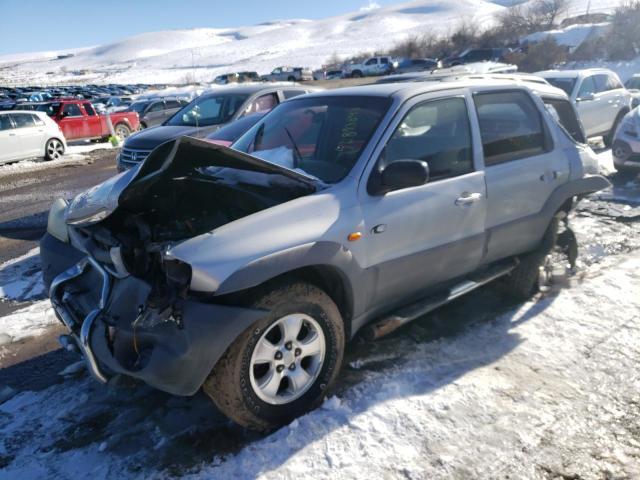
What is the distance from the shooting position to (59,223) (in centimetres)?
362

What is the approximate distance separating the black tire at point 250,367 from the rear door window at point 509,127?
5.86ft

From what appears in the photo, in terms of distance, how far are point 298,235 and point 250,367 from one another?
0.75 metres

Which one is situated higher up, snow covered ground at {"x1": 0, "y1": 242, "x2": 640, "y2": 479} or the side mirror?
the side mirror

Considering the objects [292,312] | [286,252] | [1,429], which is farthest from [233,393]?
[1,429]

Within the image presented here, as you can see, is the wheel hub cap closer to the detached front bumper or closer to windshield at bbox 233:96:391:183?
the detached front bumper

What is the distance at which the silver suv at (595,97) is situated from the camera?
10.7 metres

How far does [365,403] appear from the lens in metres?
3.10

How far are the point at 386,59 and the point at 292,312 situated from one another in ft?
166

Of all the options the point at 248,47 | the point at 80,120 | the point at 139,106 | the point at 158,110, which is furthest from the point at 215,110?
the point at 248,47

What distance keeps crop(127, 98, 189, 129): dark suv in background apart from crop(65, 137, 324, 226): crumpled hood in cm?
1757

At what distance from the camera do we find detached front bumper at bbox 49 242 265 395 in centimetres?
246

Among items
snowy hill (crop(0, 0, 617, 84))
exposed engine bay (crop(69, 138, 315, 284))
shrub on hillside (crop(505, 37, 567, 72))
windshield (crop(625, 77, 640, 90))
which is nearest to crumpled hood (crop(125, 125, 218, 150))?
exposed engine bay (crop(69, 138, 315, 284))

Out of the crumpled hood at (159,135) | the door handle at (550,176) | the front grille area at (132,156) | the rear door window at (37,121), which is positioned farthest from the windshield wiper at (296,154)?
the rear door window at (37,121)

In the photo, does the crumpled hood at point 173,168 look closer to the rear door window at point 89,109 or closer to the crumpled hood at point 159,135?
the crumpled hood at point 159,135
